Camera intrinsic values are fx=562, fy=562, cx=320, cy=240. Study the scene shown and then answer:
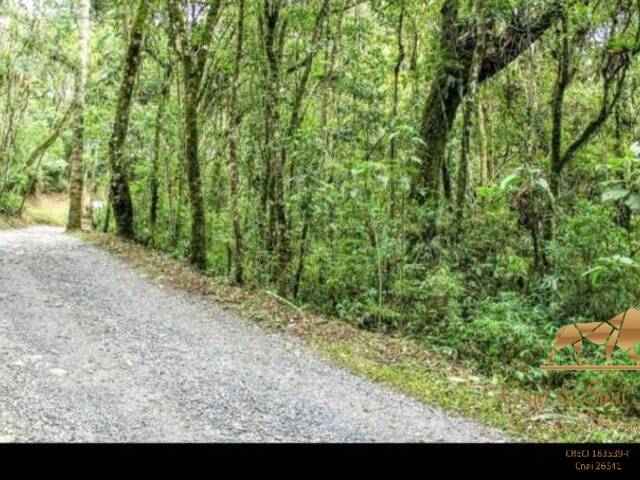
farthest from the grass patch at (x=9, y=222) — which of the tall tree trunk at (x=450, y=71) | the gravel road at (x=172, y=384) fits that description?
the tall tree trunk at (x=450, y=71)

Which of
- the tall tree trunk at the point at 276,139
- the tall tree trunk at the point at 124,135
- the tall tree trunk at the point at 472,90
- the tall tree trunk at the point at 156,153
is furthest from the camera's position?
the tall tree trunk at the point at 124,135

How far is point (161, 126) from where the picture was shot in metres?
13.5

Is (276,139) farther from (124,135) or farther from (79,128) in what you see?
(79,128)

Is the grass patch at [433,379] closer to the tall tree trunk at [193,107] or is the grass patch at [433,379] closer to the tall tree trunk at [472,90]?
the tall tree trunk at [193,107]

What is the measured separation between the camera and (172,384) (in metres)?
5.37

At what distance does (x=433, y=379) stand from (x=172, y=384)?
111 inches

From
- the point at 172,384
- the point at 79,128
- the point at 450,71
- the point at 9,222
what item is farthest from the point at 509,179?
the point at 9,222

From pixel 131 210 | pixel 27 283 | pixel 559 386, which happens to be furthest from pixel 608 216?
pixel 131 210

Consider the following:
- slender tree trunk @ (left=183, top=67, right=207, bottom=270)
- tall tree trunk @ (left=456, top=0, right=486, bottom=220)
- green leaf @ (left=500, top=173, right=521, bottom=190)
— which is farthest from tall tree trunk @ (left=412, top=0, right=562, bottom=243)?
slender tree trunk @ (left=183, top=67, right=207, bottom=270)

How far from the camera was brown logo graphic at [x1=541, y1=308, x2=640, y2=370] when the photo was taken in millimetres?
6289

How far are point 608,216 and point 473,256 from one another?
2.20 meters

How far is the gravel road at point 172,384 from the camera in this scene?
4.42m

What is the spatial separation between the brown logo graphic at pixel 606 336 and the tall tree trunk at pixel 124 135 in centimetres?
1110

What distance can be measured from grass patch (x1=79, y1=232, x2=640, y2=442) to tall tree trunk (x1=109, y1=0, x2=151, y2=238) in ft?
18.0
